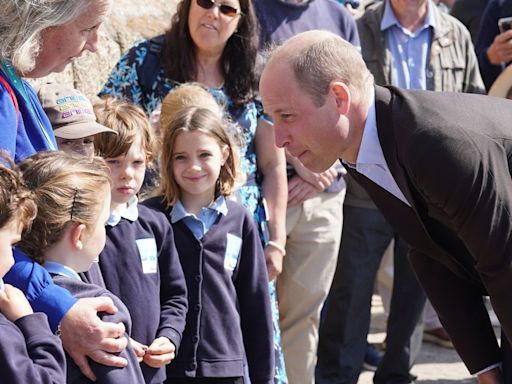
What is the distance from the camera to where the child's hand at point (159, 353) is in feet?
11.3

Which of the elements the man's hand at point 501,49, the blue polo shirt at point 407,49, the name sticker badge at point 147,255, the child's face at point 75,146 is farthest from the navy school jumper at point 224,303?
the man's hand at point 501,49

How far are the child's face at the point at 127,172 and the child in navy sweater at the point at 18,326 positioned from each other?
1.01 m

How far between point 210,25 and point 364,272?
1.73 meters

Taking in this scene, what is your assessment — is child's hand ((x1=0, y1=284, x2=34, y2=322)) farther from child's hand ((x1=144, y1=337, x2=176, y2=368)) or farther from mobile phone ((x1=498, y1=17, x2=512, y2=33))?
mobile phone ((x1=498, y1=17, x2=512, y2=33))

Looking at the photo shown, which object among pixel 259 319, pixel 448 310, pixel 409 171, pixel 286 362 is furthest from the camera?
pixel 286 362

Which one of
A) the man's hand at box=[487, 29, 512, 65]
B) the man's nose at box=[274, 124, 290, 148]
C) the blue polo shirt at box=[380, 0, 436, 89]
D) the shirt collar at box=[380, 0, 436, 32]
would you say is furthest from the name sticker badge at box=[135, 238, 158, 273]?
the man's hand at box=[487, 29, 512, 65]

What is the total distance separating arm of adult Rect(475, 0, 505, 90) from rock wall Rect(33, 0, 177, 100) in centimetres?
192

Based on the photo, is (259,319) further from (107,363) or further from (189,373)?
(107,363)

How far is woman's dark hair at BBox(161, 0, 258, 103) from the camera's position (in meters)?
4.41

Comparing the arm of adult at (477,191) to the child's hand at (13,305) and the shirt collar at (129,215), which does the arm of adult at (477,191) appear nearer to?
the shirt collar at (129,215)

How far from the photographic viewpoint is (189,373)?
3.71 metres

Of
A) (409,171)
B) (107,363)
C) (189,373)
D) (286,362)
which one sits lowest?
(286,362)

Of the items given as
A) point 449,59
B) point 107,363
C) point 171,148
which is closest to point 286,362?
point 171,148

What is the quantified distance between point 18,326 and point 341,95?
1.29m
